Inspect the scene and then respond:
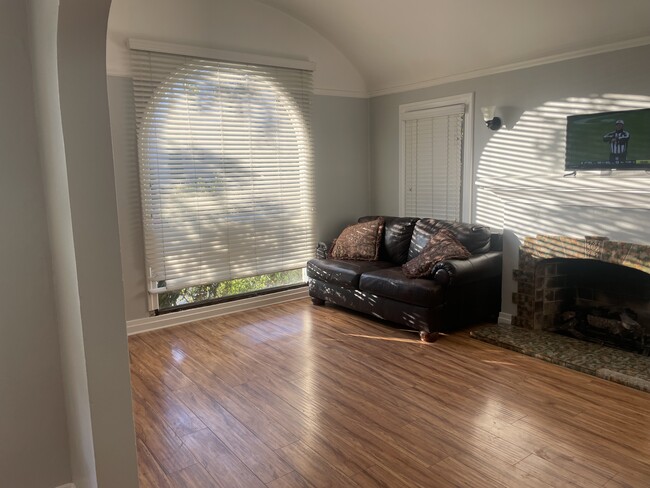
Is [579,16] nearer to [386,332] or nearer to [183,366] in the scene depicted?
[386,332]

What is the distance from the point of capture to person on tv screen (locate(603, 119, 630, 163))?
12.3 ft

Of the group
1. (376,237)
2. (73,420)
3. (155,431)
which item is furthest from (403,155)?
(73,420)

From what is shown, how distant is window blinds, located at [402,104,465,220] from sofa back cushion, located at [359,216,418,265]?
36 cm

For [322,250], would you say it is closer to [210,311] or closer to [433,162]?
[210,311]

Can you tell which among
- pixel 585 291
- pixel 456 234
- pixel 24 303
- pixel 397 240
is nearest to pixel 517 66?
pixel 456 234

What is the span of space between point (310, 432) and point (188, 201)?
2.68m

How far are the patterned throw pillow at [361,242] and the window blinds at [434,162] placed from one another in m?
0.53

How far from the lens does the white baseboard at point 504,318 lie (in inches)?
181

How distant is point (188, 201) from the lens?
474 cm

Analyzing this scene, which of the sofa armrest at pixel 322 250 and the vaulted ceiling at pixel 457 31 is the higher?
the vaulted ceiling at pixel 457 31

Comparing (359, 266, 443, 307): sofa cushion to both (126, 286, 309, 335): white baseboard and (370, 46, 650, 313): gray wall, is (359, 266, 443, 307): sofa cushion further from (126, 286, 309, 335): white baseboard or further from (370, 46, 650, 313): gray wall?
(126, 286, 309, 335): white baseboard

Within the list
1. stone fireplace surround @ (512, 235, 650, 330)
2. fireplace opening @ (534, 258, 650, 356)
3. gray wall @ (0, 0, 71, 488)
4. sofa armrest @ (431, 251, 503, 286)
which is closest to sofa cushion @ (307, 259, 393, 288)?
sofa armrest @ (431, 251, 503, 286)

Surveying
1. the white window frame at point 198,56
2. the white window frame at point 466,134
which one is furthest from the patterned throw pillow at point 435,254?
the white window frame at point 198,56

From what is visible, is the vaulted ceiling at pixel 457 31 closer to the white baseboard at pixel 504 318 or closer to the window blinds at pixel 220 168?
the window blinds at pixel 220 168
